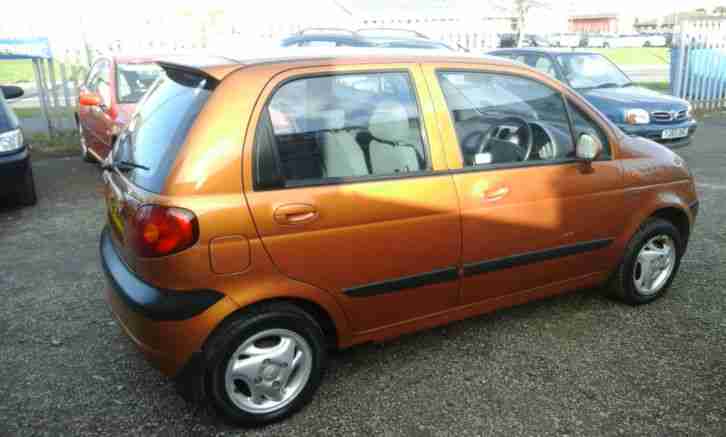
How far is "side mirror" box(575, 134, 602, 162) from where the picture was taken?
3207mm

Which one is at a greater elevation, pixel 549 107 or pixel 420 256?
pixel 549 107

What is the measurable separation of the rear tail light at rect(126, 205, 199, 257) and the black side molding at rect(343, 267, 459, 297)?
0.77 meters

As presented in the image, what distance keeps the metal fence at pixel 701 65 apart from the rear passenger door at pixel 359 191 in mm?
12467

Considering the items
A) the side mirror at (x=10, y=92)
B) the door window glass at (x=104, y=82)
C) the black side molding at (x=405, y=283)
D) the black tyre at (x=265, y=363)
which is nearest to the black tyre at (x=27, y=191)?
the side mirror at (x=10, y=92)

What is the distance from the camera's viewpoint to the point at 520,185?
123 inches

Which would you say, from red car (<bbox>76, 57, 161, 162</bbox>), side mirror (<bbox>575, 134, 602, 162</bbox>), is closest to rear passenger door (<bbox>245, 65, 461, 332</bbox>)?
side mirror (<bbox>575, 134, 602, 162</bbox>)

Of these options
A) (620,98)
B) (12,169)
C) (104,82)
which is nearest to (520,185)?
(12,169)

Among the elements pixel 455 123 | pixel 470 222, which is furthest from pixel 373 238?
pixel 455 123

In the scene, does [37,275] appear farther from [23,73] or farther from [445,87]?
[23,73]

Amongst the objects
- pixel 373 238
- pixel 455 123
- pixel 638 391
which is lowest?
pixel 638 391

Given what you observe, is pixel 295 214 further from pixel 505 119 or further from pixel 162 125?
pixel 505 119

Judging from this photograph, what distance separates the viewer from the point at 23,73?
76.6 feet

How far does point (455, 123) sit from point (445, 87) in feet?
0.61

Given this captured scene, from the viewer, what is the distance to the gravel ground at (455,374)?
107 inches
